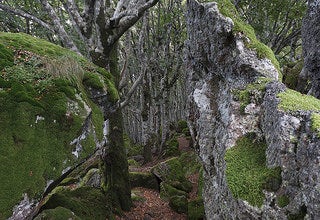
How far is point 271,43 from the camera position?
1492 cm

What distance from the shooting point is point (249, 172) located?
A: 4004 mm

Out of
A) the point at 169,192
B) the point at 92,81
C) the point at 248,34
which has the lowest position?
the point at 169,192

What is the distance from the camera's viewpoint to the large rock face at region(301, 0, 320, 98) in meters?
8.14

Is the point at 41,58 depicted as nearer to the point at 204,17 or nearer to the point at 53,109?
the point at 53,109

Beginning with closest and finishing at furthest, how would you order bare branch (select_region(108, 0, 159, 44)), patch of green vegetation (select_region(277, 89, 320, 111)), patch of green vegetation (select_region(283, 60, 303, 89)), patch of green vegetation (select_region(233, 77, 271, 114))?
patch of green vegetation (select_region(277, 89, 320, 111))
patch of green vegetation (select_region(233, 77, 271, 114))
bare branch (select_region(108, 0, 159, 44))
patch of green vegetation (select_region(283, 60, 303, 89))

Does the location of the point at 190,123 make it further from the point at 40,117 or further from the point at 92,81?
the point at 40,117

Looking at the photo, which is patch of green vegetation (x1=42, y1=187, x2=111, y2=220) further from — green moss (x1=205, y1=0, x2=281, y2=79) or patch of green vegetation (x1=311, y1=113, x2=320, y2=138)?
green moss (x1=205, y1=0, x2=281, y2=79)

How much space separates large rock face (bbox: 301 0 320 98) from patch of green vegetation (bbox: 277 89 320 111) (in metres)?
4.67

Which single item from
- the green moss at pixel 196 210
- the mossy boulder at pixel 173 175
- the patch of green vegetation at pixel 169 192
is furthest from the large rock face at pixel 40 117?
the mossy boulder at pixel 173 175

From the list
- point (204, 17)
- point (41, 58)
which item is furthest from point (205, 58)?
point (41, 58)

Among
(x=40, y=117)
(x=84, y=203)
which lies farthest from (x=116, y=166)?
(x=40, y=117)

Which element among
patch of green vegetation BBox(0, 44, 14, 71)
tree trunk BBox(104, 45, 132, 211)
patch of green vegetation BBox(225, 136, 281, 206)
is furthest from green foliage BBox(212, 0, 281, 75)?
patch of green vegetation BBox(0, 44, 14, 71)

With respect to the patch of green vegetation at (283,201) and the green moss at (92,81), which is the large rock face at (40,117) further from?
the patch of green vegetation at (283,201)

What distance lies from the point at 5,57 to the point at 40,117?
1.38m
